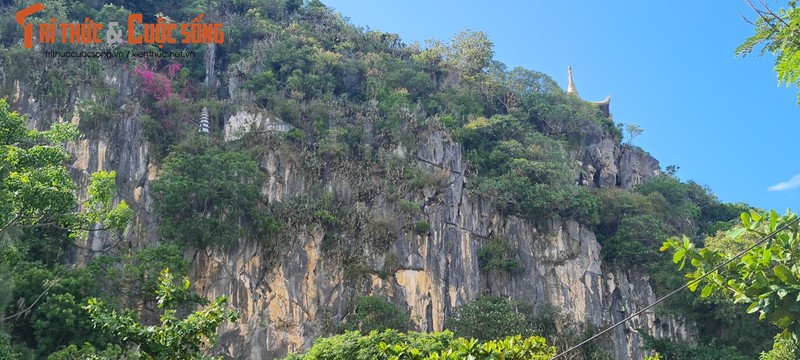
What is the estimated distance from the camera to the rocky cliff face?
17.8m

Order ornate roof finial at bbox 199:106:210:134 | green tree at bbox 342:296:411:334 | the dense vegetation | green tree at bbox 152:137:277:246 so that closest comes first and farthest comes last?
the dense vegetation
green tree at bbox 342:296:411:334
green tree at bbox 152:137:277:246
ornate roof finial at bbox 199:106:210:134

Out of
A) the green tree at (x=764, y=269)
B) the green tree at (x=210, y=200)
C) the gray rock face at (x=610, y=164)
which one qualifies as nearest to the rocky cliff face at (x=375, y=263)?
the green tree at (x=210, y=200)

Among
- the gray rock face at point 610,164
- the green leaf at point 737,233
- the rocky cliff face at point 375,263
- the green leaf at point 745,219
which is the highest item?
the gray rock face at point 610,164

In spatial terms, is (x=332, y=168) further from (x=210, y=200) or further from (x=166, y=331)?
(x=166, y=331)

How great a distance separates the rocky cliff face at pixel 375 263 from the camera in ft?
58.2

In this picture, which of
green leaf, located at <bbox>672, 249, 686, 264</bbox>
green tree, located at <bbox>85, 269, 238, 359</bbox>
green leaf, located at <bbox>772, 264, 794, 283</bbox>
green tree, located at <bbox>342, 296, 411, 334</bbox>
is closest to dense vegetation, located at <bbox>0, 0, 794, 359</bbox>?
green tree, located at <bbox>342, 296, 411, 334</bbox>

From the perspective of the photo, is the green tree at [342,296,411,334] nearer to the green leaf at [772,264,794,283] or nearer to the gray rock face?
the gray rock face

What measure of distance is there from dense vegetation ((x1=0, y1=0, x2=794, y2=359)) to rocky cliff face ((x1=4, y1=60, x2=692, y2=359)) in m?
0.28

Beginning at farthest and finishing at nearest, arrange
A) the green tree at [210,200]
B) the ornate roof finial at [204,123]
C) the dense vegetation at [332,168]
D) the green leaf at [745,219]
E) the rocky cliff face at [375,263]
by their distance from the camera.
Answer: the ornate roof finial at [204,123], the rocky cliff face at [375,263], the green tree at [210,200], the dense vegetation at [332,168], the green leaf at [745,219]

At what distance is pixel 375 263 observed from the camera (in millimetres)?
19469

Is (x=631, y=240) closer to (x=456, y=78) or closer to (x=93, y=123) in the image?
(x=456, y=78)

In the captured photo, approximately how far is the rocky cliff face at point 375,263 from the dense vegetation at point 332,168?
0.28 metres

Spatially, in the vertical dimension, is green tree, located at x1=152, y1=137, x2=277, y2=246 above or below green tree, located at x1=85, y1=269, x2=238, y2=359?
above

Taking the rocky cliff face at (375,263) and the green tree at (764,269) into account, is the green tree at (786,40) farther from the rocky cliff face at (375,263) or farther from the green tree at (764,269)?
the rocky cliff face at (375,263)
